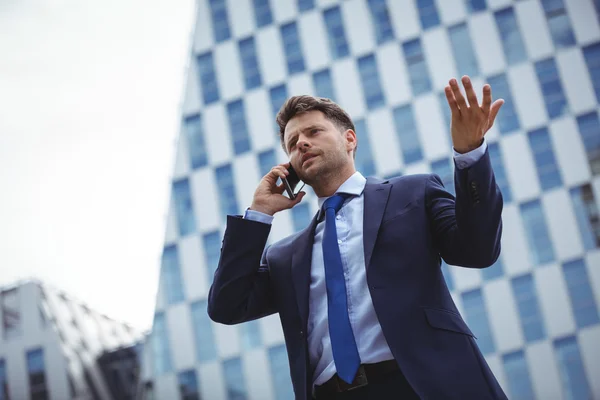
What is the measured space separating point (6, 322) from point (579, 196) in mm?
28103

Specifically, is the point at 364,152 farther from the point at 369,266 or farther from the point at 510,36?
the point at 369,266

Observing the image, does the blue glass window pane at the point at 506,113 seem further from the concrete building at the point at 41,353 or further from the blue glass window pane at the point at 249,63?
the concrete building at the point at 41,353

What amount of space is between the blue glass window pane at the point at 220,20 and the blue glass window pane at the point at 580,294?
53.9 ft

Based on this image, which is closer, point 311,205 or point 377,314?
point 377,314

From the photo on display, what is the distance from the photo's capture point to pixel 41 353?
31.5 metres

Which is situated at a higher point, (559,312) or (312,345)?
(312,345)

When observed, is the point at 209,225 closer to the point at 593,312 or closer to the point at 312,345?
the point at 593,312

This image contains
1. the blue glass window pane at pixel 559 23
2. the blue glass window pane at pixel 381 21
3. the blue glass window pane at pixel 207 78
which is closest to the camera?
the blue glass window pane at pixel 559 23

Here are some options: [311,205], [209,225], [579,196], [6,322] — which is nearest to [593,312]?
[579,196]

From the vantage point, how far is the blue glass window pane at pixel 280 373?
22906mm

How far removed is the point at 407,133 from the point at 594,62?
7.16 metres

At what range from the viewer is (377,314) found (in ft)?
7.40

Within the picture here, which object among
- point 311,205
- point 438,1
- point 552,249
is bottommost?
point 552,249

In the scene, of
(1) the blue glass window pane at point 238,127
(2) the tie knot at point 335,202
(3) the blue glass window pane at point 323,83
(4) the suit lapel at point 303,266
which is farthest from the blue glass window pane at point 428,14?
(4) the suit lapel at point 303,266
